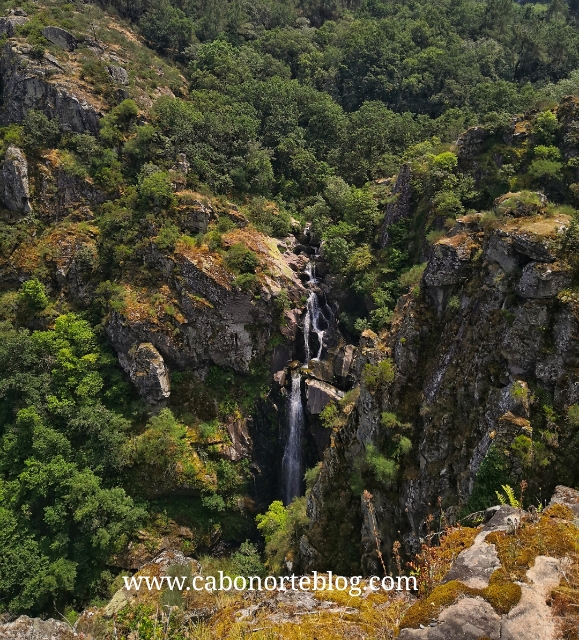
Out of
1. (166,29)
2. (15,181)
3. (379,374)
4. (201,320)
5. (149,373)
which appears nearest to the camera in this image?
(379,374)

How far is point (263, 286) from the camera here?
3284 centimetres

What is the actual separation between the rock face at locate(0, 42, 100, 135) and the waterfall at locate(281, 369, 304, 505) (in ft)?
95.8

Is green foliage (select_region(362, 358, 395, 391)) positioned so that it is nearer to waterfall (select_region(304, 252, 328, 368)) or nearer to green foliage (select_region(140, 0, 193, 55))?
waterfall (select_region(304, 252, 328, 368))

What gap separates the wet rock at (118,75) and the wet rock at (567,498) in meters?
46.8

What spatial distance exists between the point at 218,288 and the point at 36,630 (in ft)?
75.8

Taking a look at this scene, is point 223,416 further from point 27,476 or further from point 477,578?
point 477,578

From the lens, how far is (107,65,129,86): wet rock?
1645 inches

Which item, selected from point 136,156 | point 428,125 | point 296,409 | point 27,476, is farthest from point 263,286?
point 428,125

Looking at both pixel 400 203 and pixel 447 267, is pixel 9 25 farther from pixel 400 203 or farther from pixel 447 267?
pixel 447 267

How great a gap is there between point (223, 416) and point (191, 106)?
95.5 ft

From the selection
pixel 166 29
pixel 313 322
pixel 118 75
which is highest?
pixel 166 29

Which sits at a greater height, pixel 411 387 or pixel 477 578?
pixel 477 578

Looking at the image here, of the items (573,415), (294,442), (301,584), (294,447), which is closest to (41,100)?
(294,442)

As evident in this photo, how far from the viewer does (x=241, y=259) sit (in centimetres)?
3291
